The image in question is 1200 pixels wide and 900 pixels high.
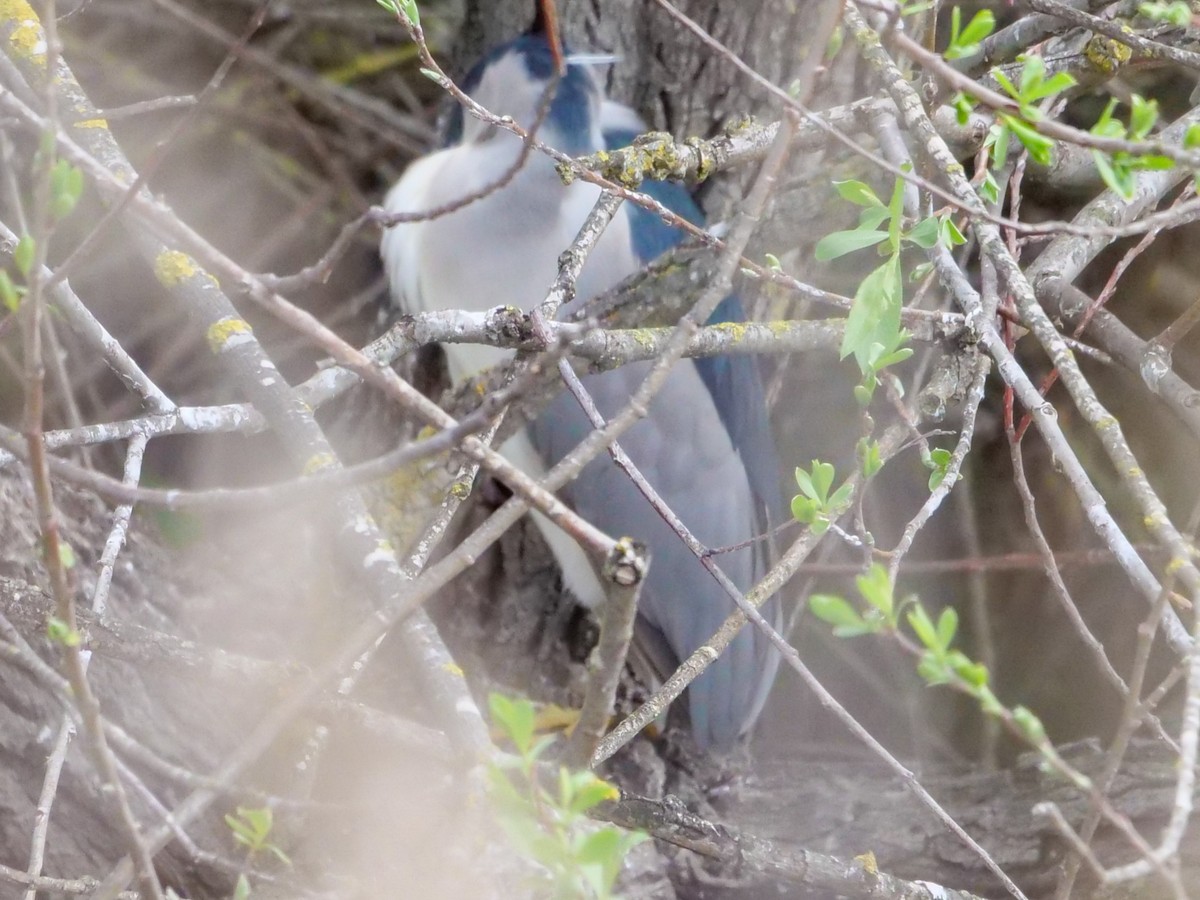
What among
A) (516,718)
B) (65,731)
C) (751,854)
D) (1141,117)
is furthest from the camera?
(751,854)

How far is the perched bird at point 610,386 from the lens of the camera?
1.76 metres

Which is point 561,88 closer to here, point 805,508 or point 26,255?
point 805,508

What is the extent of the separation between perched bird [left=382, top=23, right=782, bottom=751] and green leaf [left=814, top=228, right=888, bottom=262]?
866 millimetres

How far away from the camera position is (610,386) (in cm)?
190

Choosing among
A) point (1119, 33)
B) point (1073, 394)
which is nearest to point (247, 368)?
point (1073, 394)

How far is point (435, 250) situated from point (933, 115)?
38.1 inches

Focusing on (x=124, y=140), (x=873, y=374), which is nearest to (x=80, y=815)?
(x=873, y=374)

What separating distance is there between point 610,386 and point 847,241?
42.9 inches

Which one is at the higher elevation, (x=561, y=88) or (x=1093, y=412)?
(x=561, y=88)

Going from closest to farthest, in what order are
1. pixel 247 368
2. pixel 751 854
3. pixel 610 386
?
pixel 247 368 → pixel 751 854 → pixel 610 386

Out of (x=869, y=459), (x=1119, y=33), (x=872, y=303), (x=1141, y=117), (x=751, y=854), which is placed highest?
(x=1119, y=33)

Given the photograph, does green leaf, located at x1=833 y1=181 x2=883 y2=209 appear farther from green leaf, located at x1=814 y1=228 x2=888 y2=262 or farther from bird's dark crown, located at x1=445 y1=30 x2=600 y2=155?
bird's dark crown, located at x1=445 y1=30 x2=600 y2=155

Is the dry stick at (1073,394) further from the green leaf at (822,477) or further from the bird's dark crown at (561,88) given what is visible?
the bird's dark crown at (561,88)

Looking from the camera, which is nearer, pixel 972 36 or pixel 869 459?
pixel 972 36
